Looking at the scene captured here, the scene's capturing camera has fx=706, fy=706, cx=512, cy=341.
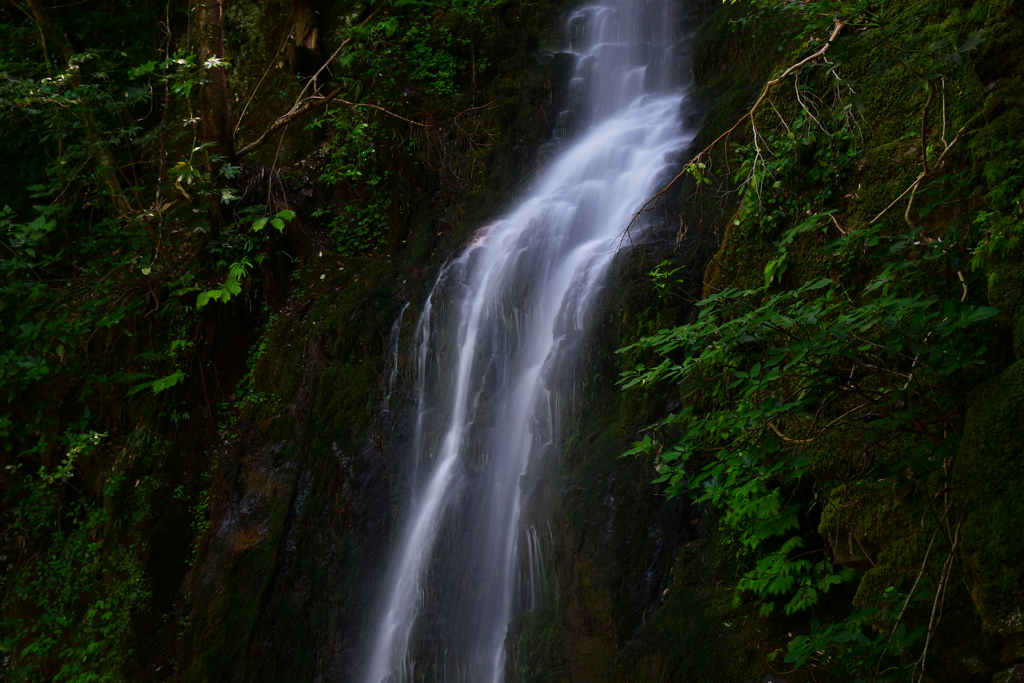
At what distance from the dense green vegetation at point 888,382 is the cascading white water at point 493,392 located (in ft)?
6.08

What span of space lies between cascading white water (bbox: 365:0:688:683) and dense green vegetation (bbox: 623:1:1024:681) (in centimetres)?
185

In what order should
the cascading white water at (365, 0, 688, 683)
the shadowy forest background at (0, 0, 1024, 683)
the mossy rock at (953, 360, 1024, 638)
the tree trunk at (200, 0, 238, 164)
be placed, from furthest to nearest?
the tree trunk at (200, 0, 238, 164), the cascading white water at (365, 0, 688, 683), the shadowy forest background at (0, 0, 1024, 683), the mossy rock at (953, 360, 1024, 638)

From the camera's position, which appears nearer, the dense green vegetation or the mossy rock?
the mossy rock

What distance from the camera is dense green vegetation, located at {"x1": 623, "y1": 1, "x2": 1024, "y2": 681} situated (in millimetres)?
2477

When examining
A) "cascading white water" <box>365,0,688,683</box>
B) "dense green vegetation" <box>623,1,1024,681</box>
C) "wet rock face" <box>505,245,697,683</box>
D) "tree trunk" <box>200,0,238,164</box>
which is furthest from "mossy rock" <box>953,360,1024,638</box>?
"tree trunk" <box>200,0,238,164</box>

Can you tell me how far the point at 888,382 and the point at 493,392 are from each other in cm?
367

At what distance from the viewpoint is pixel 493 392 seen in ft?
19.8

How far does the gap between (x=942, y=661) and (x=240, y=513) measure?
6058 mm

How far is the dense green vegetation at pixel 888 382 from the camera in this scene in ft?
8.13

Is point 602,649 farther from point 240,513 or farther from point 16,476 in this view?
point 16,476

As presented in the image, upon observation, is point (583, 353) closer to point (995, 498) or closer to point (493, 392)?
point (493, 392)

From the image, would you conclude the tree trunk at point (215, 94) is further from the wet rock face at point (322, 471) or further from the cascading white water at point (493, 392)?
the cascading white water at point (493, 392)

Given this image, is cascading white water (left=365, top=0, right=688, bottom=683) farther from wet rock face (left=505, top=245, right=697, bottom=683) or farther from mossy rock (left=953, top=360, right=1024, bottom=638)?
mossy rock (left=953, top=360, right=1024, bottom=638)

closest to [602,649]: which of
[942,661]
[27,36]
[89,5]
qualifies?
[942,661]
